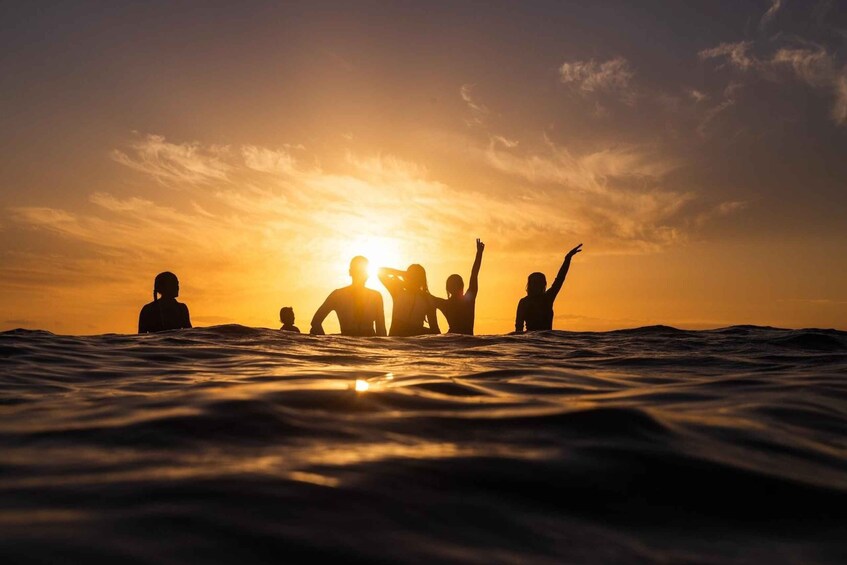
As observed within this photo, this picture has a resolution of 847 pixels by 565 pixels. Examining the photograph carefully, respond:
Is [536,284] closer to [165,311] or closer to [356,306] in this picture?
[356,306]

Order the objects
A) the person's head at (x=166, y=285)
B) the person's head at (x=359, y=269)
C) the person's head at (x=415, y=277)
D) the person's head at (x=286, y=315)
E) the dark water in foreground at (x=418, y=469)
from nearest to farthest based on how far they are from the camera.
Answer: the dark water in foreground at (x=418, y=469), the person's head at (x=166, y=285), the person's head at (x=359, y=269), the person's head at (x=415, y=277), the person's head at (x=286, y=315)

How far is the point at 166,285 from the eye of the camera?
895 centimetres

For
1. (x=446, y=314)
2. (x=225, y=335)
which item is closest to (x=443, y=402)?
(x=225, y=335)

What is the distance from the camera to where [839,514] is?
6.50 ft

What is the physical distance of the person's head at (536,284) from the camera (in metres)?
10.9

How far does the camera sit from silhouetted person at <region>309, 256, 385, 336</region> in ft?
31.9

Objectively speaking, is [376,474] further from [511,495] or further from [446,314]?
[446,314]

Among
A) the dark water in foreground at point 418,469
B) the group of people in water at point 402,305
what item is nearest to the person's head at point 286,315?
the group of people in water at point 402,305

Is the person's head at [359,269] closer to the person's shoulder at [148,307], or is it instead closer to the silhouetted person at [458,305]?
the silhouetted person at [458,305]

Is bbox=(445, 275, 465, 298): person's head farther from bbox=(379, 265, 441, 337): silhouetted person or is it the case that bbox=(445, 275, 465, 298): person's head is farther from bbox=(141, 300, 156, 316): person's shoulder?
bbox=(141, 300, 156, 316): person's shoulder

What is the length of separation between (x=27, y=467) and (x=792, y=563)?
2.49m

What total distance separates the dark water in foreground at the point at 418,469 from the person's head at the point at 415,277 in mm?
5666

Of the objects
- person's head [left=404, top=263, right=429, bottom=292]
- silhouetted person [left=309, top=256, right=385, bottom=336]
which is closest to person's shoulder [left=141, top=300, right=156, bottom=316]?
silhouetted person [left=309, top=256, right=385, bottom=336]

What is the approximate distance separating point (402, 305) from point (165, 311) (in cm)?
383
